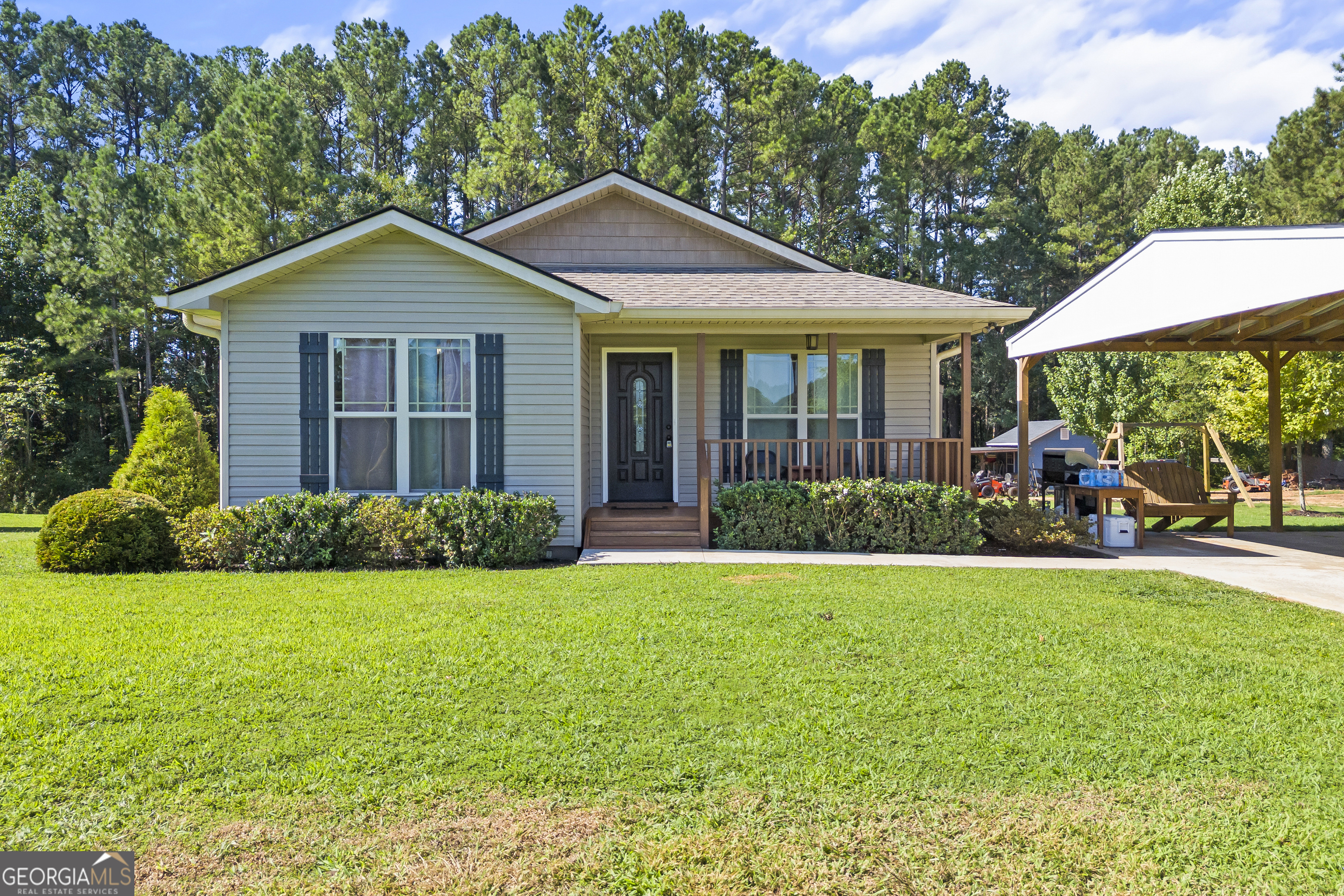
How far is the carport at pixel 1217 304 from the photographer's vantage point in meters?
6.11

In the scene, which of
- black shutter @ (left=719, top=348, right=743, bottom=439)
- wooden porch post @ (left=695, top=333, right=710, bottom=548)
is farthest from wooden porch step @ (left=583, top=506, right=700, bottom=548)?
black shutter @ (left=719, top=348, right=743, bottom=439)

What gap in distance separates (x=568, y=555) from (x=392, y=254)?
4016mm

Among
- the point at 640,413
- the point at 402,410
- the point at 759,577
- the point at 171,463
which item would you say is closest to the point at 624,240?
the point at 640,413

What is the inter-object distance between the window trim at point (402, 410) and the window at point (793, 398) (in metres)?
3.96

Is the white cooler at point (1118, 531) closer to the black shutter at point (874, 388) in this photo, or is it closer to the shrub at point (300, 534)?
the black shutter at point (874, 388)

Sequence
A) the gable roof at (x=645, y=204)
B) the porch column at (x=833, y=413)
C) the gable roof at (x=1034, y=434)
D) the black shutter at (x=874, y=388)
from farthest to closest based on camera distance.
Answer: the gable roof at (x=1034, y=434)
the gable roof at (x=645, y=204)
the black shutter at (x=874, y=388)
the porch column at (x=833, y=413)

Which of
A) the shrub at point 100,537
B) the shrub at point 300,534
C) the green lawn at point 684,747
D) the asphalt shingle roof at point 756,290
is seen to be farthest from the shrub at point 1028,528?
the shrub at point 100,537

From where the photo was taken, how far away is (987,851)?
8.48 ft

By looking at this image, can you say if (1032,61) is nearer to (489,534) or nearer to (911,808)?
(489,534)

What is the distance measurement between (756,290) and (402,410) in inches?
187

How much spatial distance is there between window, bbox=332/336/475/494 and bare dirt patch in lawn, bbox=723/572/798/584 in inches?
136

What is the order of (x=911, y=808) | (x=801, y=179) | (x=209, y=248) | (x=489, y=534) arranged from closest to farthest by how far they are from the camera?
(x=911, y=808) → (x=489, y=534) → (x=209, y=248) → (x=801, y=179)

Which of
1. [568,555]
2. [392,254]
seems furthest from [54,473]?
[568,555]

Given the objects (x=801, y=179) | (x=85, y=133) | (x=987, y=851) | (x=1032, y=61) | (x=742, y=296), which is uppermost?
(x=85, y=133)
